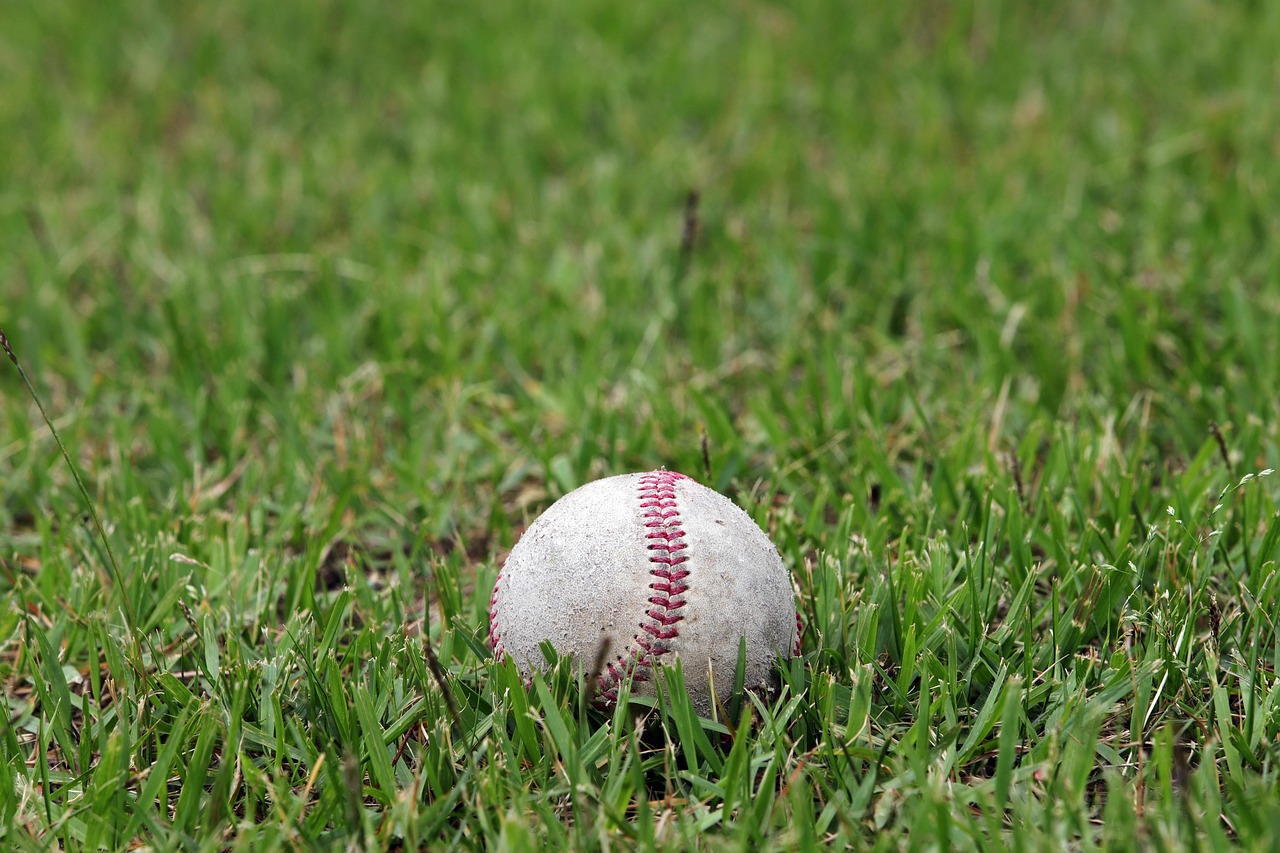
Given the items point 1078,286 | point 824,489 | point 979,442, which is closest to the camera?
point 824,489

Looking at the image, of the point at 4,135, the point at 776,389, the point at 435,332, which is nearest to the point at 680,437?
the point at 776,389

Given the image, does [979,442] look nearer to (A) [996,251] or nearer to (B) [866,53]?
(A) [996,251]

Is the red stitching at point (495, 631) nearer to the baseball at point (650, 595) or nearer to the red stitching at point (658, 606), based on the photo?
the baseball at point (650, 595)

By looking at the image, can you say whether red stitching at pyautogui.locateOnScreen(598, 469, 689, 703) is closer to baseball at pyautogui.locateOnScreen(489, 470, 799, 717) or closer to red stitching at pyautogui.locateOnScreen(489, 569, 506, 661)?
baseball at pyautogui.locateOnScreen(489, 470, 799, 717)

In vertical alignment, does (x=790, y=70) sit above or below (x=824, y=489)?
above

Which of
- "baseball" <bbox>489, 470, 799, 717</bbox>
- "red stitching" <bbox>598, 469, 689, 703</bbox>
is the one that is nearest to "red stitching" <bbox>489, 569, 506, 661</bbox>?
"baseball" <bbox>489, 470, 799, 717</bbox>

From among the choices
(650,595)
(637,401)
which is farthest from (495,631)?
(637,401)
